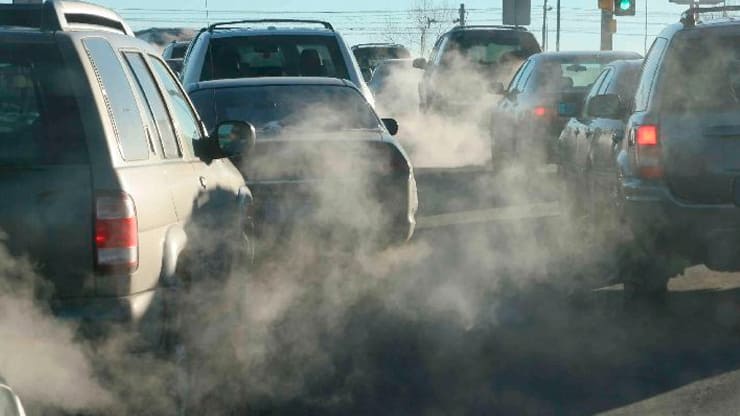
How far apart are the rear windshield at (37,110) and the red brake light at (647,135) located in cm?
417

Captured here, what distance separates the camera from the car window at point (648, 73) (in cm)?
929

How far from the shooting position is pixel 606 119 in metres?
11.0

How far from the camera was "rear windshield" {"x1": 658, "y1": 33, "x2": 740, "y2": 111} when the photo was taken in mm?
9000

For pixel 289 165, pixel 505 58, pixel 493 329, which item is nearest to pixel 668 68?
pixel 493 329

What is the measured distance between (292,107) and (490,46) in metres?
15.2

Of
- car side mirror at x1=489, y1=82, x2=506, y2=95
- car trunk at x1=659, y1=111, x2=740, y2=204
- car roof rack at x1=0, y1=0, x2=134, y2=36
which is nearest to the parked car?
car roof rack at x1=0, y1=0, x2=134, y2=36

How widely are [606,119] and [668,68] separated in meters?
1.96

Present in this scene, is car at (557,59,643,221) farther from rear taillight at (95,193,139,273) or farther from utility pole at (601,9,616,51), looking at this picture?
utility pole at (601,9,616,51)

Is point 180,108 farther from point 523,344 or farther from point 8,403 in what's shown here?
point 8,403

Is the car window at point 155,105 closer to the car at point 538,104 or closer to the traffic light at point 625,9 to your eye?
the car at point 538,104

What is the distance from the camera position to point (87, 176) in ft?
17.8

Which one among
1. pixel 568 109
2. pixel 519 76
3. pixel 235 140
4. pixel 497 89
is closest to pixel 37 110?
pixel 235 140

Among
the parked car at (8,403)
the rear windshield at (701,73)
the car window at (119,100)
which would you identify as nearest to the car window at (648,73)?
the rear windshield at (701,73)

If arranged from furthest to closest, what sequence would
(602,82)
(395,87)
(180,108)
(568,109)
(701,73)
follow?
(395,87) < (602,82) < (568,109) < (701,73) < (180,108)
